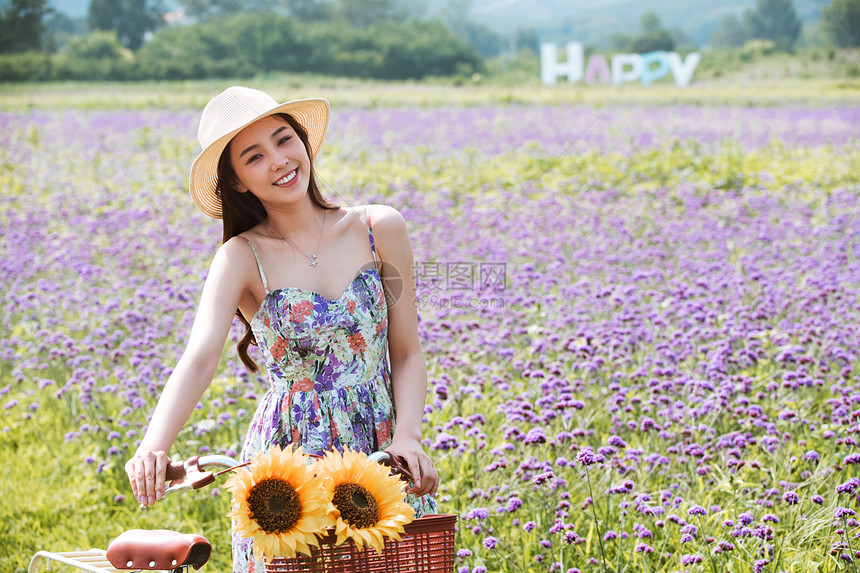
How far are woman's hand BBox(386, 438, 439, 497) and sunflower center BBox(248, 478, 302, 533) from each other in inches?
16.8

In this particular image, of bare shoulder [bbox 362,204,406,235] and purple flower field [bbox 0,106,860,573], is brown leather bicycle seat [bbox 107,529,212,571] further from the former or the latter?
purple flower field [bbox 0,106,860,573]

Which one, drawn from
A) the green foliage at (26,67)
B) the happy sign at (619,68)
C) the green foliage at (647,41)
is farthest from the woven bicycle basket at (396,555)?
the green foliage at (647,41)

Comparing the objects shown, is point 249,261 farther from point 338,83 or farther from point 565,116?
point 338,83

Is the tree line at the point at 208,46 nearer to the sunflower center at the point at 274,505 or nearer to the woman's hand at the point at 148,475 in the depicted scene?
the woman's hand at the point at 148,475

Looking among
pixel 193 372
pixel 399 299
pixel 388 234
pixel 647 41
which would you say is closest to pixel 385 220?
pixel 388 234

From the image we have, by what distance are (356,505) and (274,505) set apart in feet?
0.45

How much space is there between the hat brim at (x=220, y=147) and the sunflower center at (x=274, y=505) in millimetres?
817

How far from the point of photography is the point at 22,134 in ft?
46.1

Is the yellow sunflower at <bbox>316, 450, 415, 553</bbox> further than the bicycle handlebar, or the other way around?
the bicycle handlebar

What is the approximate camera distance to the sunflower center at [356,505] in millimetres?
1391

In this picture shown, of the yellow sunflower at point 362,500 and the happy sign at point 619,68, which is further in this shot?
the happy sign at point 619,68

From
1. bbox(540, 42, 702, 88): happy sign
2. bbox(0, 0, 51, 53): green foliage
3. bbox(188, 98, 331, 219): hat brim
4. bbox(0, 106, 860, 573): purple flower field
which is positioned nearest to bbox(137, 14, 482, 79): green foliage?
bbox(540, 42, 702, 88): happy sign

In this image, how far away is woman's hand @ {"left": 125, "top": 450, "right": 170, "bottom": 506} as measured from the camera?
60.1 inches

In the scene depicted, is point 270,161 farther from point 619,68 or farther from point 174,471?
point 619,68
